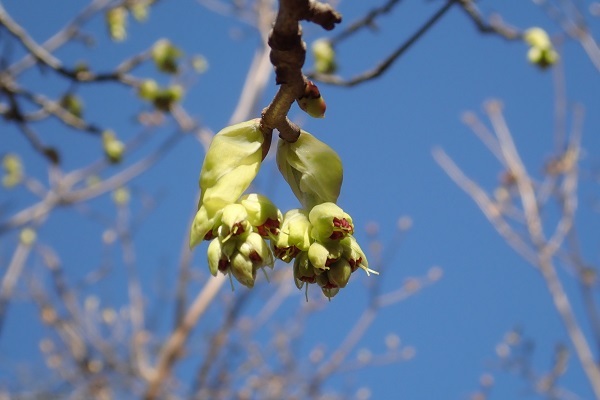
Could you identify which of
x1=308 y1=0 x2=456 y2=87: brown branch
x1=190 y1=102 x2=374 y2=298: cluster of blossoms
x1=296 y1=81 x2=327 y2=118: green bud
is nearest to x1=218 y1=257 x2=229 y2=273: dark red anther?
x1=190 y1=102 x2=374 y2=298: cluster of blossoms

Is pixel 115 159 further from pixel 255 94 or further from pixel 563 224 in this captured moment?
pixel 563 224

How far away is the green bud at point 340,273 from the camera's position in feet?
2.48

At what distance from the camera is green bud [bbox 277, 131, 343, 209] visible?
0.81 metres

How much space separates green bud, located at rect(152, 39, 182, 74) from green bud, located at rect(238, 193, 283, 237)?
239 centimetres

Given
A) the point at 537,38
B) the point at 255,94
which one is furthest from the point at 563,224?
the point at 255,94

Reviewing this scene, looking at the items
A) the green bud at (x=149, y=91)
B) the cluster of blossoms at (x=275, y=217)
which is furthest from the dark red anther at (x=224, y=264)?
the green bud at (x=149, y=91)

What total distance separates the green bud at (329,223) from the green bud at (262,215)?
6 cm

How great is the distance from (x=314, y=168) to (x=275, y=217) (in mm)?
86

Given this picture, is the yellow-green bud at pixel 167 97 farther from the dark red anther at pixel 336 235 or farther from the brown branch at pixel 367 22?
the dark red anther at pixel 336 235

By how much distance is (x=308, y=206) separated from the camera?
0.82m

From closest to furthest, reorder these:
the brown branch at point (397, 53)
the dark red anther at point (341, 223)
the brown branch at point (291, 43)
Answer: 1. the brown branch at point (291, 43)
2. the dark red anther at point (341, 223)
3. the brown branch at point (397, 53)

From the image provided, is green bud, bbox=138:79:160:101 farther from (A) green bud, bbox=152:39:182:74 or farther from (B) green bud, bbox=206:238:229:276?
(B) green bud, bbox=206:238:229:276

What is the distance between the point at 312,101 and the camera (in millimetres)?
703

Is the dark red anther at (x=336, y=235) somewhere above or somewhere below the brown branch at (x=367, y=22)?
below
